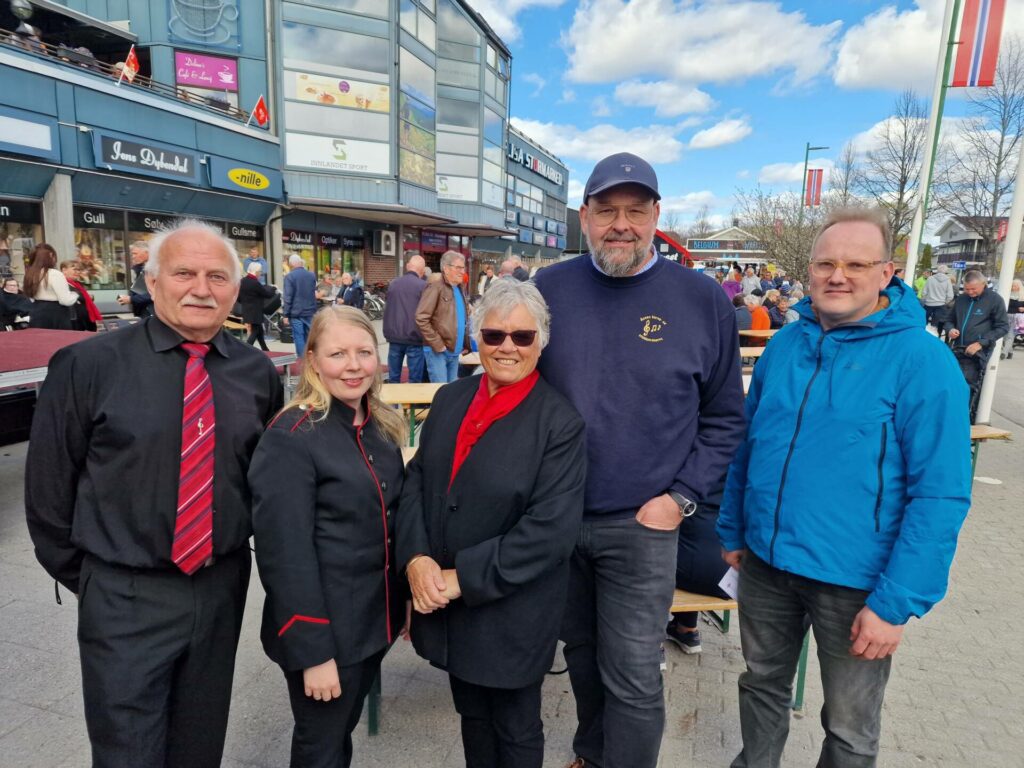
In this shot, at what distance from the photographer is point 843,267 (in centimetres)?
186

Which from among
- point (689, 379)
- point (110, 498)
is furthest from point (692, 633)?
point (110, 498)

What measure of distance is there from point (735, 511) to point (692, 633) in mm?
1310

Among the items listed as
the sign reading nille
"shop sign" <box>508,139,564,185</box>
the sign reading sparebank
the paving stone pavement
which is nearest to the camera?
the paving stone pavement

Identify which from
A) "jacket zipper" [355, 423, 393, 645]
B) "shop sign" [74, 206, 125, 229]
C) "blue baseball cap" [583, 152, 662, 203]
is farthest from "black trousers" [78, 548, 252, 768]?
"shop sign" [74, 206, 125, 229]

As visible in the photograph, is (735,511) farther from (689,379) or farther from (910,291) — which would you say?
(910,291)

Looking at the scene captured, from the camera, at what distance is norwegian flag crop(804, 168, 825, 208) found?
66.8ft

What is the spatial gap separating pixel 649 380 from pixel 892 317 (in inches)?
28.9

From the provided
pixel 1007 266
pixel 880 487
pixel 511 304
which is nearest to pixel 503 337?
pixel 511 304

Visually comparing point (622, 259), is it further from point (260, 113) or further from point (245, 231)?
point (260, 113)

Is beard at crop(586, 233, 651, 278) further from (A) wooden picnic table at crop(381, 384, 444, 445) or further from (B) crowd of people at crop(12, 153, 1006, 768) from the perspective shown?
(A) wooden picnic table at crop(381, 384, 444, 445)

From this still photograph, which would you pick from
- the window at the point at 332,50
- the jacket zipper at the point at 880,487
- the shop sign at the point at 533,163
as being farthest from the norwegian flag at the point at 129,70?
the shop sign at the point at 533,163

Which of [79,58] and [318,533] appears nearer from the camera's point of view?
[318,533]

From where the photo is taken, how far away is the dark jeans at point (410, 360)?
26.9 ft

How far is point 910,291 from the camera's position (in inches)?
75.1
